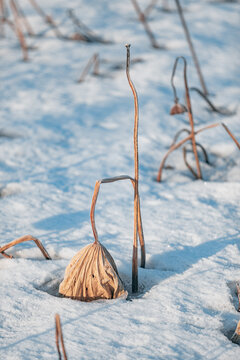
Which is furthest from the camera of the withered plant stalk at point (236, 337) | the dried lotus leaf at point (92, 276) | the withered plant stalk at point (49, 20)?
the withered plant stalk at point (49, 20)

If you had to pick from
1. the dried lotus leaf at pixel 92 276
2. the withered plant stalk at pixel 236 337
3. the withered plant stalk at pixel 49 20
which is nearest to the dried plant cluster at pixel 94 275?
the dried lotus leaf at pixel 92 276

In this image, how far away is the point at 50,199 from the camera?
61.9 inches

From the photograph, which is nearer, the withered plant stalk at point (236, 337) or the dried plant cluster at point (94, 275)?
the withered plant stalk at point (236, 337)

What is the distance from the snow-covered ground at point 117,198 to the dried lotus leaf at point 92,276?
0.11 ft

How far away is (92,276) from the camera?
1000mm

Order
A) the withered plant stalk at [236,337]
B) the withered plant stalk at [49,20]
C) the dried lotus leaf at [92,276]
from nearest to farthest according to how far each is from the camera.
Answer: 1. the withered plant stalk at [236,337]
2. the dried lotus leaf at [92,276]
3. the withered plant stalk at [49,20]

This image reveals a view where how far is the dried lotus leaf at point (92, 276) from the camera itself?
993 millimetres

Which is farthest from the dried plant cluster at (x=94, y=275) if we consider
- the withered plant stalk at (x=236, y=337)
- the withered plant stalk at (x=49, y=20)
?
the withered plant stalk at (x=49, y=20)

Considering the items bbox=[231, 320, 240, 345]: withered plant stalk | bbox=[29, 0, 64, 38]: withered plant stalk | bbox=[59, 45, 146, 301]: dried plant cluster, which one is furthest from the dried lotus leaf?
bbox=[29, 0, 64, 38]: withered plant stalk

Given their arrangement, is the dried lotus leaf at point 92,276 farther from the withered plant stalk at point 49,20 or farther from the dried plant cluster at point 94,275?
the withered plant stalk at point 49,20

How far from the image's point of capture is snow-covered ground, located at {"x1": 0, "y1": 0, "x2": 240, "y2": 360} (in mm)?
923

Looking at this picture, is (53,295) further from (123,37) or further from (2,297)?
(123,37)

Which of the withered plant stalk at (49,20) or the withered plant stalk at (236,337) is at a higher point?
the withered plant stalk at (49,20)

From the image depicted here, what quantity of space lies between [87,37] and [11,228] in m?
2.36
